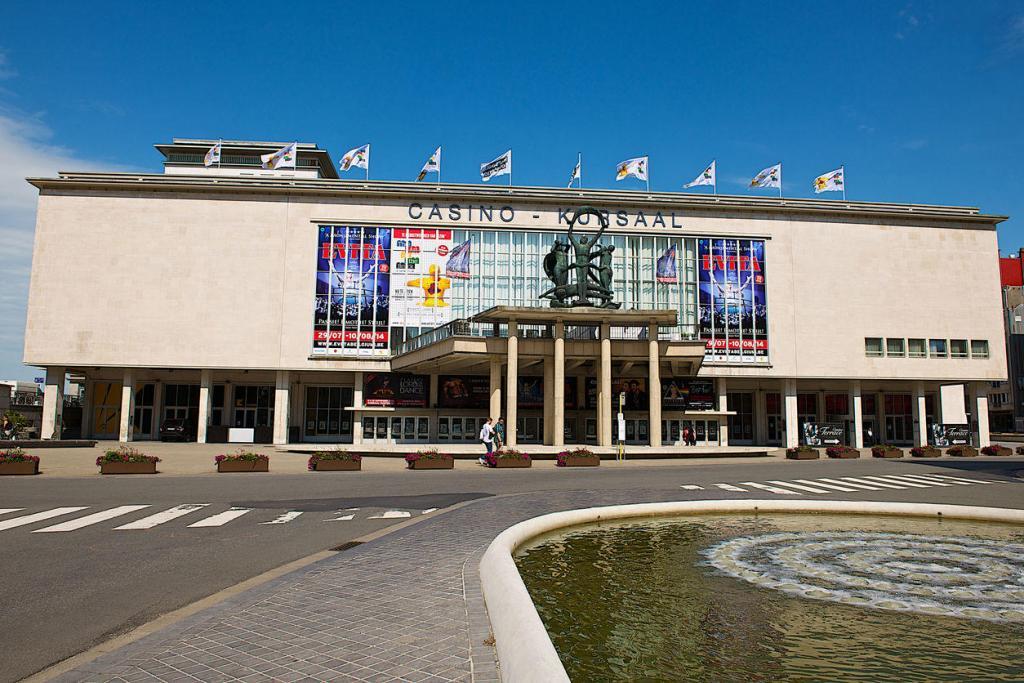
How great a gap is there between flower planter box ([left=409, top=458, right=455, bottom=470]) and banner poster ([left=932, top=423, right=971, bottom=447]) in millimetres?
45299

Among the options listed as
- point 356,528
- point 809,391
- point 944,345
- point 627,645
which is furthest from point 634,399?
point 627,645

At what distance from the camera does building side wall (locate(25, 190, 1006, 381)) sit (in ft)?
176

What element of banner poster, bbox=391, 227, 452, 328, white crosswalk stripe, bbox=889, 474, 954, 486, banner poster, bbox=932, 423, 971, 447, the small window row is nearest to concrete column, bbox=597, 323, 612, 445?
banner poster, bbox=391, 227, 452, 328

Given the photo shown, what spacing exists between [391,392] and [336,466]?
24846mm

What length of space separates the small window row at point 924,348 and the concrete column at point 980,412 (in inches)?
127

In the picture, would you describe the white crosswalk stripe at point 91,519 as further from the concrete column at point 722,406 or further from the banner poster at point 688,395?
the concrete column at point 722,406

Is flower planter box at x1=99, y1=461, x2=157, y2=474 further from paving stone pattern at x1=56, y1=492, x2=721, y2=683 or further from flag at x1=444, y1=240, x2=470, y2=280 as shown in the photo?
flag at x1=444, y1=240, x2=470, y2=280

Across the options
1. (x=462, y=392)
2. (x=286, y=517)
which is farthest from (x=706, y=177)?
(x=286, y=517)

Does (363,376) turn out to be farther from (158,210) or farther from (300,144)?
(300,144)

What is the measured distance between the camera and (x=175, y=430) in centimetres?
5488

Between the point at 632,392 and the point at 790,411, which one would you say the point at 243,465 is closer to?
the point at 632,392

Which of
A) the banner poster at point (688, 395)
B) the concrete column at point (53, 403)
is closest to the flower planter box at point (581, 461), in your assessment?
the banner poster at point (688, 395)

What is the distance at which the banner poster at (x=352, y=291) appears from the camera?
54.8 m

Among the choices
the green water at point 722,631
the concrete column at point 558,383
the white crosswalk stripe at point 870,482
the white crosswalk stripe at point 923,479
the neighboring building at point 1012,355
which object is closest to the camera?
the green water at point 722,631
